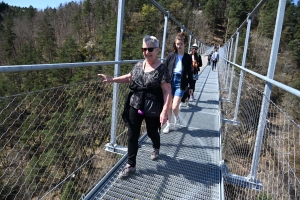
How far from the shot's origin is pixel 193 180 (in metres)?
2.37

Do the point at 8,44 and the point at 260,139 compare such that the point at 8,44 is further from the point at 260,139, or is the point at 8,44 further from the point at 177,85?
the point at 260,139

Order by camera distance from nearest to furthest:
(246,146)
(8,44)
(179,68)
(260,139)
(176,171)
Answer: (260,139) → (176,171) → (179,68) → (246,146) → (8,44)

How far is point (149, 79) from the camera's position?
1997 mm

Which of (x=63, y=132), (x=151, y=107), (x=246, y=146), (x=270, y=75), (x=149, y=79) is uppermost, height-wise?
(x=270, y=75)

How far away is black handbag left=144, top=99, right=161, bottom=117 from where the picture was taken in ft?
6.68

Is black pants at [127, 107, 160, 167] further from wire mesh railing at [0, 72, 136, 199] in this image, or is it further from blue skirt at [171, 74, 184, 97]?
blue skirt at [171, 74, 184, 97]

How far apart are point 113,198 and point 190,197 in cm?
74

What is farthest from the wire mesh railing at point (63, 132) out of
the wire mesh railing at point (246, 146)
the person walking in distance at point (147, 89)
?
the wire mesh railing at point (246, 146)

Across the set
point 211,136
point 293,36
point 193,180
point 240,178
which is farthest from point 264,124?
point 293,36

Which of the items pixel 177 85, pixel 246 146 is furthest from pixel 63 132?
pixel 246 146

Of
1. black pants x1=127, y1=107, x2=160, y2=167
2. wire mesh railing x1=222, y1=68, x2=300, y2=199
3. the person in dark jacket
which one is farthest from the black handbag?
wire mesh railing x1=222, y1=68, x2=300, y2=199

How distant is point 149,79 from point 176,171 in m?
1.16

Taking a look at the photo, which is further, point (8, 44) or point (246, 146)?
point (8, 44)

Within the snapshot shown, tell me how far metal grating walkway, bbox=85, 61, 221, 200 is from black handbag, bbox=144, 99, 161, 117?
75 centimetres
